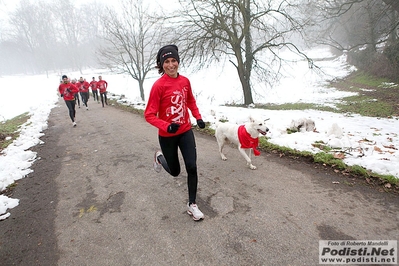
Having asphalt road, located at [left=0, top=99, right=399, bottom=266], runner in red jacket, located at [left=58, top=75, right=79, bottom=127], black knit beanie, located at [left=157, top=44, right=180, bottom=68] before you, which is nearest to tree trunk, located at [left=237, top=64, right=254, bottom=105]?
runner in red jacket, located at [left=58, top=75, right=79, bottom=127]

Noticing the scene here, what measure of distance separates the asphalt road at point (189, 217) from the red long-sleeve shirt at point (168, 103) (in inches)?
55.1

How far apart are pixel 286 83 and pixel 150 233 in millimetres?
30523

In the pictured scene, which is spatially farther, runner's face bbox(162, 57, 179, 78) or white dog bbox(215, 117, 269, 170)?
white dog bbox(215, 117, 269, 170)

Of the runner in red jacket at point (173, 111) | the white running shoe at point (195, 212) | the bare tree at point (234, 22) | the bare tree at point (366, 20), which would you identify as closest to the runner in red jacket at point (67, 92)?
the bare tree at point (234, 22)

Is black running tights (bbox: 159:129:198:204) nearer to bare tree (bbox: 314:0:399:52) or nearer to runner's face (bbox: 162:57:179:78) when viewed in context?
runner's face (bbox: 162:57:179:78)

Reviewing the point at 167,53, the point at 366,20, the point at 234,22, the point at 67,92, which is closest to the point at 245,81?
the point at 234,22

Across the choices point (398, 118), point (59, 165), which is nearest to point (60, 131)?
point (59, 165)

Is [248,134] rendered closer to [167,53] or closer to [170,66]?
[170,66]

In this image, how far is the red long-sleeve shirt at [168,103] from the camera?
118 inches

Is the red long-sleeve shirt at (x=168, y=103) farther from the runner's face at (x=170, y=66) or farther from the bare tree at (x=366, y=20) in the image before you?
the bare tree at (x=366, y=20)

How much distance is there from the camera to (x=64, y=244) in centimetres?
300

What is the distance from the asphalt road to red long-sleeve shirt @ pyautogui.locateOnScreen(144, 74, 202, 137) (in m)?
1.40

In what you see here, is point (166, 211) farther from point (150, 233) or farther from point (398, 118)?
point (398, 118)

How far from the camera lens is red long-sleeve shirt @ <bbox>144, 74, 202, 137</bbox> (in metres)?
3.01
